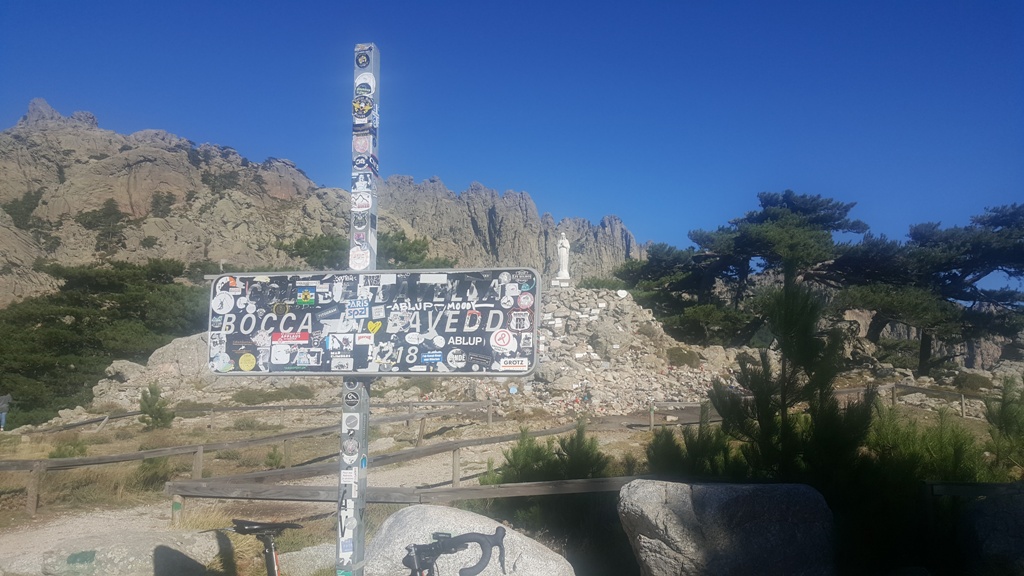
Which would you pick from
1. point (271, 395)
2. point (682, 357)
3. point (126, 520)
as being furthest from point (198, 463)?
point (682, 357)

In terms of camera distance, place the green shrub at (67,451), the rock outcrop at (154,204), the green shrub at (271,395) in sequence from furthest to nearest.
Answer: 1. the rock outcrop at (154,204)
2. the green shrub at (271,395)
3. the green shrub at (67,451)

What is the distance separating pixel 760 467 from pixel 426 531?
281 centimetres

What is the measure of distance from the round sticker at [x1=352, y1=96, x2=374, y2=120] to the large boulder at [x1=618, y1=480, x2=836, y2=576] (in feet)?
9.46

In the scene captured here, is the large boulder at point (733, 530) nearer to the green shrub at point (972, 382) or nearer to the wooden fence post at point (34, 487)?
the wooden fence post at point (34, 487)

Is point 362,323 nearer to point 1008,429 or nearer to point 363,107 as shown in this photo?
point 363,107

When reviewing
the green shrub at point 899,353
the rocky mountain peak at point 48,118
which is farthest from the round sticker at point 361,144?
the rocky mountain peak at point 48,118

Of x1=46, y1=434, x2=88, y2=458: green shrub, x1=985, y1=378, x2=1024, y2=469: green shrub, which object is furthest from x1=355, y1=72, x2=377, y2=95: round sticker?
x1=46, y1=434, x2=88, y2=458: green shrub

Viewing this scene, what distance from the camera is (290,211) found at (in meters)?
68.3

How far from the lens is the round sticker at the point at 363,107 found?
3098mm

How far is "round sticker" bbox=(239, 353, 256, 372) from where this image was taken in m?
2.95

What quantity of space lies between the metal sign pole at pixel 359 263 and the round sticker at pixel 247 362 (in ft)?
1.43

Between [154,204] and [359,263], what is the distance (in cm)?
7473

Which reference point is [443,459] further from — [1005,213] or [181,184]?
[181,184]

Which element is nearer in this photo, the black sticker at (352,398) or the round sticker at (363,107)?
the black sticker at (352,398)
